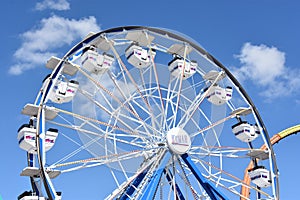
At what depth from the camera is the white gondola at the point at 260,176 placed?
18.0 m

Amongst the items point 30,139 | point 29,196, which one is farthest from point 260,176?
point 29,196

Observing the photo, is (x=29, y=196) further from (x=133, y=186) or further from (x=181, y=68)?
(x=181, y=68)

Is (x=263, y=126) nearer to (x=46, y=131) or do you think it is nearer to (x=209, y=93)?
(x=209, y=93)

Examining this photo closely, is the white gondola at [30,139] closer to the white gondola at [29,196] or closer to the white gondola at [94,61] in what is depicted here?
the white gondola at [29,196]

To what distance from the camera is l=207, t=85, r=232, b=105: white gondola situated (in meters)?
18.8

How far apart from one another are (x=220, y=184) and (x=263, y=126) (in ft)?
8.71

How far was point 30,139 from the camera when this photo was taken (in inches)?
583

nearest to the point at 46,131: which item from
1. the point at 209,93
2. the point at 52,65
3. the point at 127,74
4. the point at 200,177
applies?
the point at 52,65

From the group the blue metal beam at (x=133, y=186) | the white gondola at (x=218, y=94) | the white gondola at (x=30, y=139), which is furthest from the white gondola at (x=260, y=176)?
the white gondola at (x=30, y=139)

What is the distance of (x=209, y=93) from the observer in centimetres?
1880

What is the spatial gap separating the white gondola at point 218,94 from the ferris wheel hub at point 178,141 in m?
2.39

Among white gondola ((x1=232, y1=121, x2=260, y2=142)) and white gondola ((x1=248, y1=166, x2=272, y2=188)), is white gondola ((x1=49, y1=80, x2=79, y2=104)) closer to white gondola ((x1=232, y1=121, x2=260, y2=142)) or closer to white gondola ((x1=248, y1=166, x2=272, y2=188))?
white gondola ((x1=232, y1=121, x2=260, y2=142))

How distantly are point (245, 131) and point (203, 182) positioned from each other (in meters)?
2.75

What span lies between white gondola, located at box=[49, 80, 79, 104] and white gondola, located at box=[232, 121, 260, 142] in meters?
5.71
